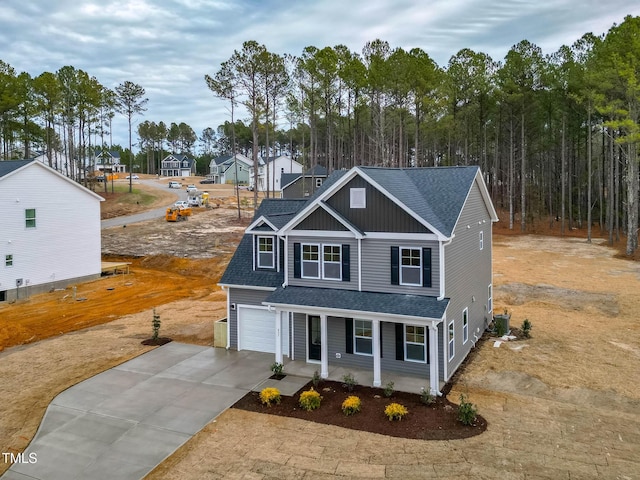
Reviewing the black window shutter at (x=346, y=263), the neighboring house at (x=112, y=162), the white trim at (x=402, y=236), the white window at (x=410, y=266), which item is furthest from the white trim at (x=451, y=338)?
the neighboring house at (x=112, y=162)

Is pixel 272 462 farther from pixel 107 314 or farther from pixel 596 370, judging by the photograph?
pixel 107 314

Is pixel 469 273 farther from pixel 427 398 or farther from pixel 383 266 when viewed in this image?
pixel 427 398

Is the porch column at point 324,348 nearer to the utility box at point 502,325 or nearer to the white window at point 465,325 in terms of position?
the white window at point 465,325

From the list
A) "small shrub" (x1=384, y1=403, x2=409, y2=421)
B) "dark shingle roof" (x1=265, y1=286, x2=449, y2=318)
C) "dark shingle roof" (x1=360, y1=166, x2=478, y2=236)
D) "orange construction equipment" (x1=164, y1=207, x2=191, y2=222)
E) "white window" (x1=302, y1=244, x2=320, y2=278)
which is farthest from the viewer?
"orange construction equipment" (x1=164, y1=207, x2=191, y2=222)

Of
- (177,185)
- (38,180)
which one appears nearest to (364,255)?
(38,180)

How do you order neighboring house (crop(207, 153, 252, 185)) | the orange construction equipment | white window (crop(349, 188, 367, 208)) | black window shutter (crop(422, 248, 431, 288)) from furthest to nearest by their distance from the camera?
1. neighboring house (crop(207, 153, 252, 185))
2. the orange construction equipment
3. white window (crop(349, 188, 367, 208))
4. black window shutter (crop(422, 248, 431, 288))

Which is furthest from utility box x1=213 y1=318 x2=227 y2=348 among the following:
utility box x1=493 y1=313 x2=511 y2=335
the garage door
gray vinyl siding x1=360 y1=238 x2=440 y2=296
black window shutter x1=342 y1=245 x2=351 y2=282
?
utility box x1=493 y1=313 x2=511 y2=335

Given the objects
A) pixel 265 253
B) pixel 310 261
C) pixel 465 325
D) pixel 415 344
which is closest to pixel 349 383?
pixel 415 344

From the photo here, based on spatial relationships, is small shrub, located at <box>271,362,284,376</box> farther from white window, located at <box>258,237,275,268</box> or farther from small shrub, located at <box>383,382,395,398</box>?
white window, located at <box>258,237,275,268</box>
